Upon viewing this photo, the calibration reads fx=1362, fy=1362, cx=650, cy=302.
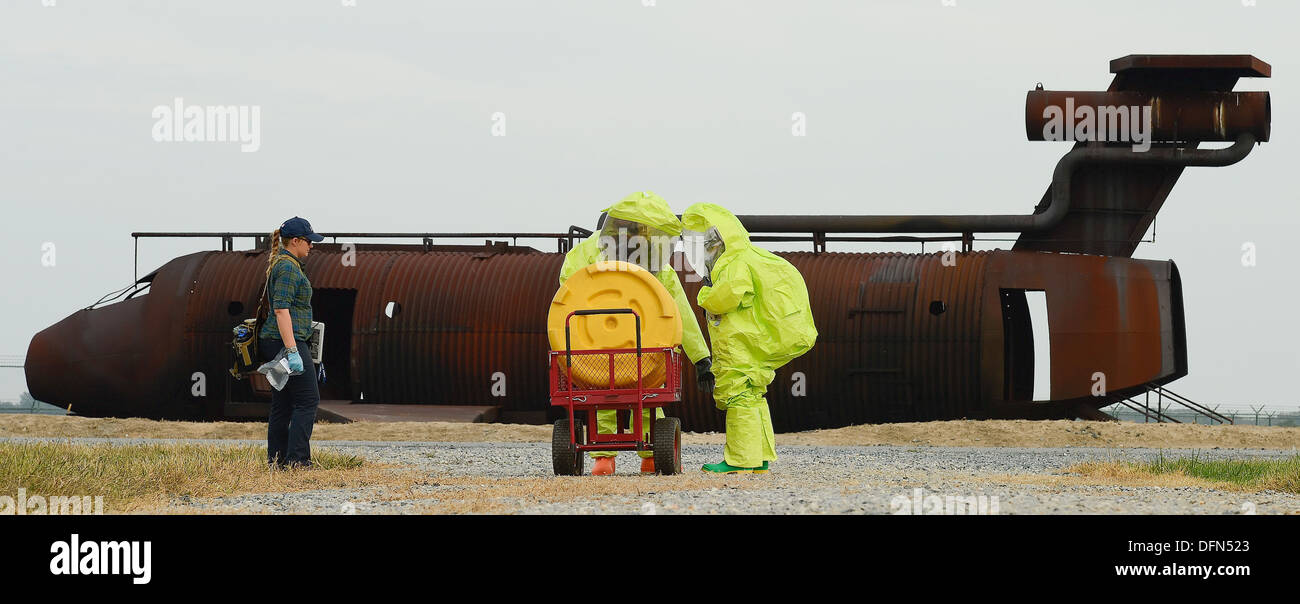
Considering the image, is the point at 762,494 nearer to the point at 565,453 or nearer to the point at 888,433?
the point at 565,453

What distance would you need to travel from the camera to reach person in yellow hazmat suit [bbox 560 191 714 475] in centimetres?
1011

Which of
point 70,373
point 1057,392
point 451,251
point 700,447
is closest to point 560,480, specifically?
point 700,447

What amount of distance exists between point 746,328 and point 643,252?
3.17 ft

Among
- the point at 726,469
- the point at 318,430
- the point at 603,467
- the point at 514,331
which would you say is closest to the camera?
the point at 726,469

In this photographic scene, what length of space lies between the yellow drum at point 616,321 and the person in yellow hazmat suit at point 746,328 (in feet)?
1.39

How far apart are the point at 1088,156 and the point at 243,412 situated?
13.2 m

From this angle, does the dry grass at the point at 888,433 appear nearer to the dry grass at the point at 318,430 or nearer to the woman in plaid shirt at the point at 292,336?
the dry grass at the point at 318,430

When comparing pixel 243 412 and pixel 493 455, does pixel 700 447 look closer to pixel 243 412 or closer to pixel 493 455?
pixel 493 455

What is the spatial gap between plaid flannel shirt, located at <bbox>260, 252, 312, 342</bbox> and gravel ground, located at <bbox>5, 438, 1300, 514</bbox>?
1479 millimetres

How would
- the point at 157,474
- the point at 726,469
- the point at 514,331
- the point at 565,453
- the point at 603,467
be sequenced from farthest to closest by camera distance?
the point at 514,331, the point at 603,467, the point at 726,469, the point at 565,453, the point at 157,474

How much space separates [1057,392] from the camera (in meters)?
18.8

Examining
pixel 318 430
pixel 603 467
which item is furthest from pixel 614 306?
pixel 318 430

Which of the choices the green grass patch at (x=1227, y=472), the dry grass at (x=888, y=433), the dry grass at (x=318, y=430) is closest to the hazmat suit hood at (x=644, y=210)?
the green grass patch at (x=1227, y=472)

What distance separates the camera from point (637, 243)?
1027 cm
